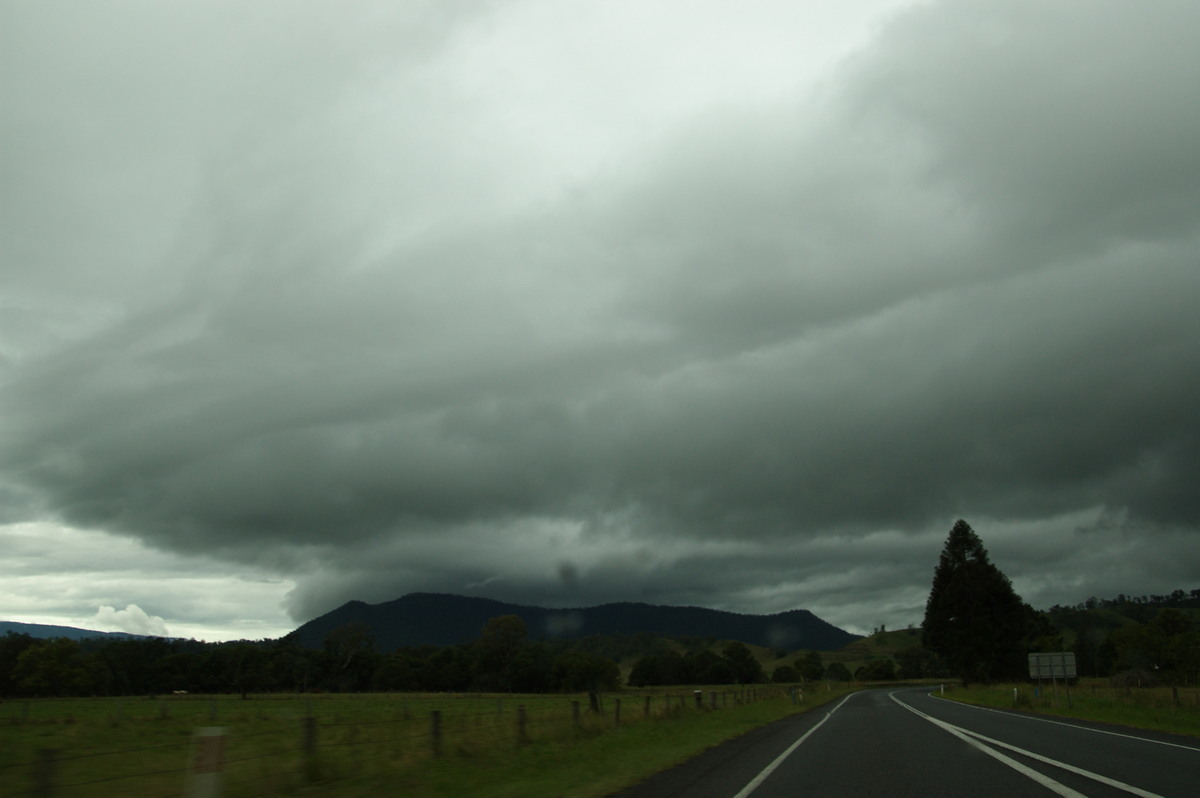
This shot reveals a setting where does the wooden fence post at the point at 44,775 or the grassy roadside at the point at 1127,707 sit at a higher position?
the wooden fence post at the point at 44,775

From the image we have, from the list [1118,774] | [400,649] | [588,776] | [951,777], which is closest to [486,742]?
[588,776]

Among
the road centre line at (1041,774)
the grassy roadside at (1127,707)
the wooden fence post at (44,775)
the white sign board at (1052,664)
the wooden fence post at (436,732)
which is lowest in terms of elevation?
the grassy roadside at (1127,707)

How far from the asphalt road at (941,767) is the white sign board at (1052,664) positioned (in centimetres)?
2409

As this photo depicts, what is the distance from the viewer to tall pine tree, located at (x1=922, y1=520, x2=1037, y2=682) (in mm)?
85438

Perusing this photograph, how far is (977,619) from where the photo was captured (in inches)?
3388

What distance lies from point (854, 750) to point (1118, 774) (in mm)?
5638

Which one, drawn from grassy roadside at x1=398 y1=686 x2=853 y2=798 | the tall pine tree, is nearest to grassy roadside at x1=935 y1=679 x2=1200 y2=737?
grassy roadside at x1=398 y1=686 x2=853 y2=798

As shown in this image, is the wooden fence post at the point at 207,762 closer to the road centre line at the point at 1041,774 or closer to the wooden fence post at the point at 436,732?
the wooden fence post at the point at 436,732

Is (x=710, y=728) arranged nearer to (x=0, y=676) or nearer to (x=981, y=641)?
(x=981, y=641)

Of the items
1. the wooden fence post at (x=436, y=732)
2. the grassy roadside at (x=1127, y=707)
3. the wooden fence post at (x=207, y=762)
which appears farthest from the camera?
the grassy roadside at (x=1127, y=707)

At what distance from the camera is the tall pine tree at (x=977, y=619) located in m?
85.4

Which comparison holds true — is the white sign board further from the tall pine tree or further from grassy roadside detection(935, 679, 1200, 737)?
the tall pine tree

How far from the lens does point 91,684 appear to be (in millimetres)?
81875

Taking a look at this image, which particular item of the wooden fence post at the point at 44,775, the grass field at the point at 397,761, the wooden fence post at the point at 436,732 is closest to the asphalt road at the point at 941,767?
the grass field at the point at 397,761
